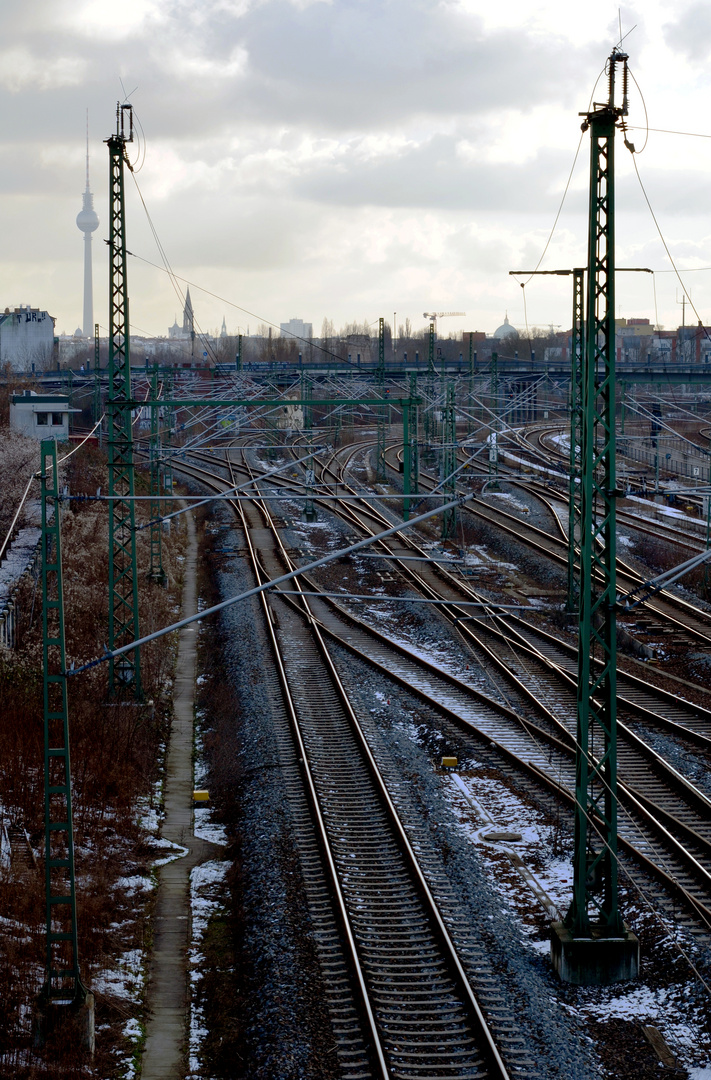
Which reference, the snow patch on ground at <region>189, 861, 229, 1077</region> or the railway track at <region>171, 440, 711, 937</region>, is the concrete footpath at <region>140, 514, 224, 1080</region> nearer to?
the snow patch on ground at <region>189, 861, 229, 1077</region>

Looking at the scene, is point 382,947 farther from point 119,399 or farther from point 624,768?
point 119,399

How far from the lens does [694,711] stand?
17688 mm

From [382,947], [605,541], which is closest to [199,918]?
[382,947]

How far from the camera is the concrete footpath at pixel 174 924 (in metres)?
9.21

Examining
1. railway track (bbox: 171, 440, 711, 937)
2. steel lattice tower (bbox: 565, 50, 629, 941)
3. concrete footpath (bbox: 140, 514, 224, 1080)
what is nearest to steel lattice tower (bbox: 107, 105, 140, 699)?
concrete footpath (bbox: 140, 514, 224, 1080)

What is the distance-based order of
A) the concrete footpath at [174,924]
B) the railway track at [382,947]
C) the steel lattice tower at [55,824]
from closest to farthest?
the railway track at [382,947]
the steel lattice tower at [55,824]
the concrete footpath at [174,924]

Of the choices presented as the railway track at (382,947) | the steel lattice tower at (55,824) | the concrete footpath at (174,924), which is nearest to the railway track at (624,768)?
the railway track at (382,947)

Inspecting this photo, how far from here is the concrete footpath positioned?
9211 millimetres

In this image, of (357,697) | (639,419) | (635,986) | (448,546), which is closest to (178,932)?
(635,986)

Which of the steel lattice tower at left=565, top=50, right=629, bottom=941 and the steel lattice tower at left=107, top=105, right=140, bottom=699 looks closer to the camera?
the steel lattice tower at left=565, top=50, right=629, bottom=941

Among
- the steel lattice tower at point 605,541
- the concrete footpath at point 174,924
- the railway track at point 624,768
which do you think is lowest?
the concrete footpath at point 174,924

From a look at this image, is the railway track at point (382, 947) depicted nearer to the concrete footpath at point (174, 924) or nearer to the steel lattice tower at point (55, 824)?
the concrete footpath at point (174, 924)

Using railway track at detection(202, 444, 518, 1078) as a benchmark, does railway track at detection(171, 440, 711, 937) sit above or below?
above

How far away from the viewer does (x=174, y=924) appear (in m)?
11.5
